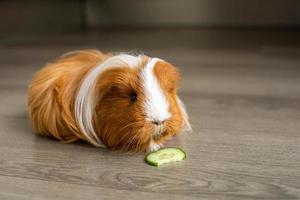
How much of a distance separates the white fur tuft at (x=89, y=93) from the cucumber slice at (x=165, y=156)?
0.13 m

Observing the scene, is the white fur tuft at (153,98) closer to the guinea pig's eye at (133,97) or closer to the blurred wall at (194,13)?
the guinea pig's eye at (133,97)

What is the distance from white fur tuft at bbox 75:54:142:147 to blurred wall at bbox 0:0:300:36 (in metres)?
2.24

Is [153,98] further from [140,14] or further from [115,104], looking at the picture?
[140,14]

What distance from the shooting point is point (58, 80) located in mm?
953

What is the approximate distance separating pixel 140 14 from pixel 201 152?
3.08 m

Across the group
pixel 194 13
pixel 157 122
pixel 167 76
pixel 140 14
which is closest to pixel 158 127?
pixel 157 122

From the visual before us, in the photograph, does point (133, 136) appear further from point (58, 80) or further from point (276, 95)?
point (276, 95)

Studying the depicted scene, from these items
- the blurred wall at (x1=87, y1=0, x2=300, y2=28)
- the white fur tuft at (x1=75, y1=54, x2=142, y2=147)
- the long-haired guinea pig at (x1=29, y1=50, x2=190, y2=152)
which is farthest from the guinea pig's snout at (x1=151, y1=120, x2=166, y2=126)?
the blurred wall at (x1=87, y1=0, x2=300, y2=28)

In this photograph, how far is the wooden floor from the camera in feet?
2.39

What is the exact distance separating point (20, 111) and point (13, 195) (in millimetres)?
548

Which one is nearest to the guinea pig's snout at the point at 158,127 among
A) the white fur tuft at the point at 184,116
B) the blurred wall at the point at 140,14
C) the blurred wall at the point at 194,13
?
the white fur tuft at the point at 184,116

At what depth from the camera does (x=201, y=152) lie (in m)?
0.90

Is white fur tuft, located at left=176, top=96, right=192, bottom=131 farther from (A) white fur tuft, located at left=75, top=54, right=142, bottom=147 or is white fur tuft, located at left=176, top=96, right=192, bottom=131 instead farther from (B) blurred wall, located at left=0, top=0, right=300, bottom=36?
(B) blurred wall, located at left=0, top=0, right=300, bottom=36

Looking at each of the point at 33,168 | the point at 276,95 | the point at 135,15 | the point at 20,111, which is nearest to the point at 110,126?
the point at 33,168
